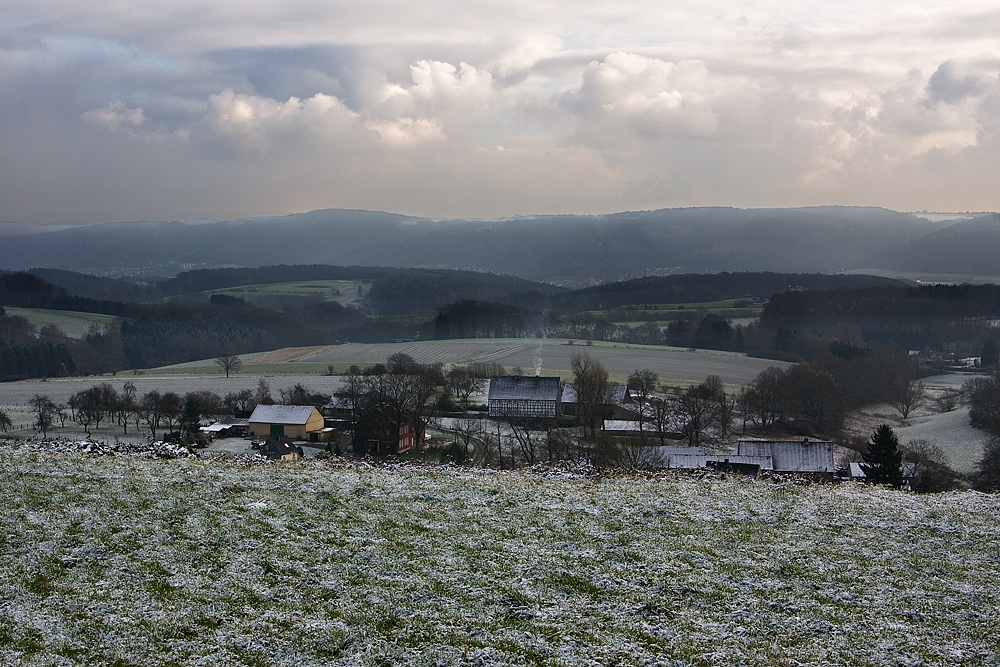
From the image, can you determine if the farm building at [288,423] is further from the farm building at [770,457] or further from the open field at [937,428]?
the open field at [937,428]

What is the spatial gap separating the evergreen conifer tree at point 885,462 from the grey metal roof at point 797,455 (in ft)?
14.3

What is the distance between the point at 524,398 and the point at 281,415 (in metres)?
19.7

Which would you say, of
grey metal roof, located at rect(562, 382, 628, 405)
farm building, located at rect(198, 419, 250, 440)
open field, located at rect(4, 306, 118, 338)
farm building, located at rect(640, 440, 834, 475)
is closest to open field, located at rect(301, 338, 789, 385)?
grey metal roof, located at rect(562, 382, 628, 405)

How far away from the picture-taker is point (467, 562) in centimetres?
1076

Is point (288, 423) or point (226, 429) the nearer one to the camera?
point (226, 429)

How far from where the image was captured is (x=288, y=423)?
49.1 m

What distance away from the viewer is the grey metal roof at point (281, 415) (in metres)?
49.2

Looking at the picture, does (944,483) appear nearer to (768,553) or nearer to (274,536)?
(768,553)

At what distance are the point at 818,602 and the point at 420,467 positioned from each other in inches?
420

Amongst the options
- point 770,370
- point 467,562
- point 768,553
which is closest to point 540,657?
point 467,562

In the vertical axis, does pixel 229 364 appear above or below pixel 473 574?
below

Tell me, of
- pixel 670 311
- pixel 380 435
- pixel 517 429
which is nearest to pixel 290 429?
pixel 380 435

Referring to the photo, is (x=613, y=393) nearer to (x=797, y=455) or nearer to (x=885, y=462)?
(x=797, y=455)

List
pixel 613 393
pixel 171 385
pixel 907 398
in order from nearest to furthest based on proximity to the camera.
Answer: pixel 613 393 < pixel 907 398 < pixel 171 385
